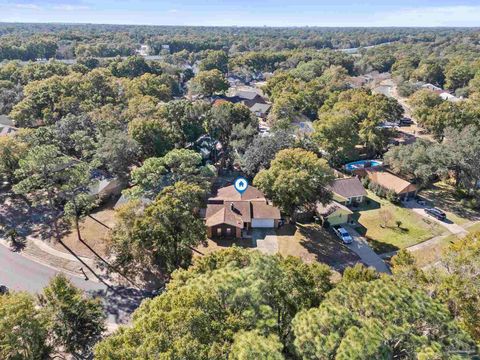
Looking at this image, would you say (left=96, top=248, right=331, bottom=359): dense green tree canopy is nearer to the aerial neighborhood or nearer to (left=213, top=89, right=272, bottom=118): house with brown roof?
the aerial neighborhood

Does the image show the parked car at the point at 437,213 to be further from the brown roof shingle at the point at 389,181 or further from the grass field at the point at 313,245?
the grass field at the point at 313,245

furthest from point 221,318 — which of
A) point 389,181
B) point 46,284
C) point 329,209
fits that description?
point 389,181

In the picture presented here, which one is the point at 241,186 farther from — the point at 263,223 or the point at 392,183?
the point at 392,183

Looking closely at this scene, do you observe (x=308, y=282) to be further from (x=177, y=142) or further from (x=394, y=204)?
(x=177, y=142)

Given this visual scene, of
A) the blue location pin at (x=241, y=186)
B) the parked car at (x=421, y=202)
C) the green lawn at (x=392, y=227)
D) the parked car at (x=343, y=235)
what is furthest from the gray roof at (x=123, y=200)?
the parked car at (x=421, y=202)

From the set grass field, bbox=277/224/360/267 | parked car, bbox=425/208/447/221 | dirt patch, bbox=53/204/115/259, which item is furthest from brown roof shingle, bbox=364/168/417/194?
dirt patch, bbox=53/204/115/259

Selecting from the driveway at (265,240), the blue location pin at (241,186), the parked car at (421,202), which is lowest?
the parked car at (421,202)
